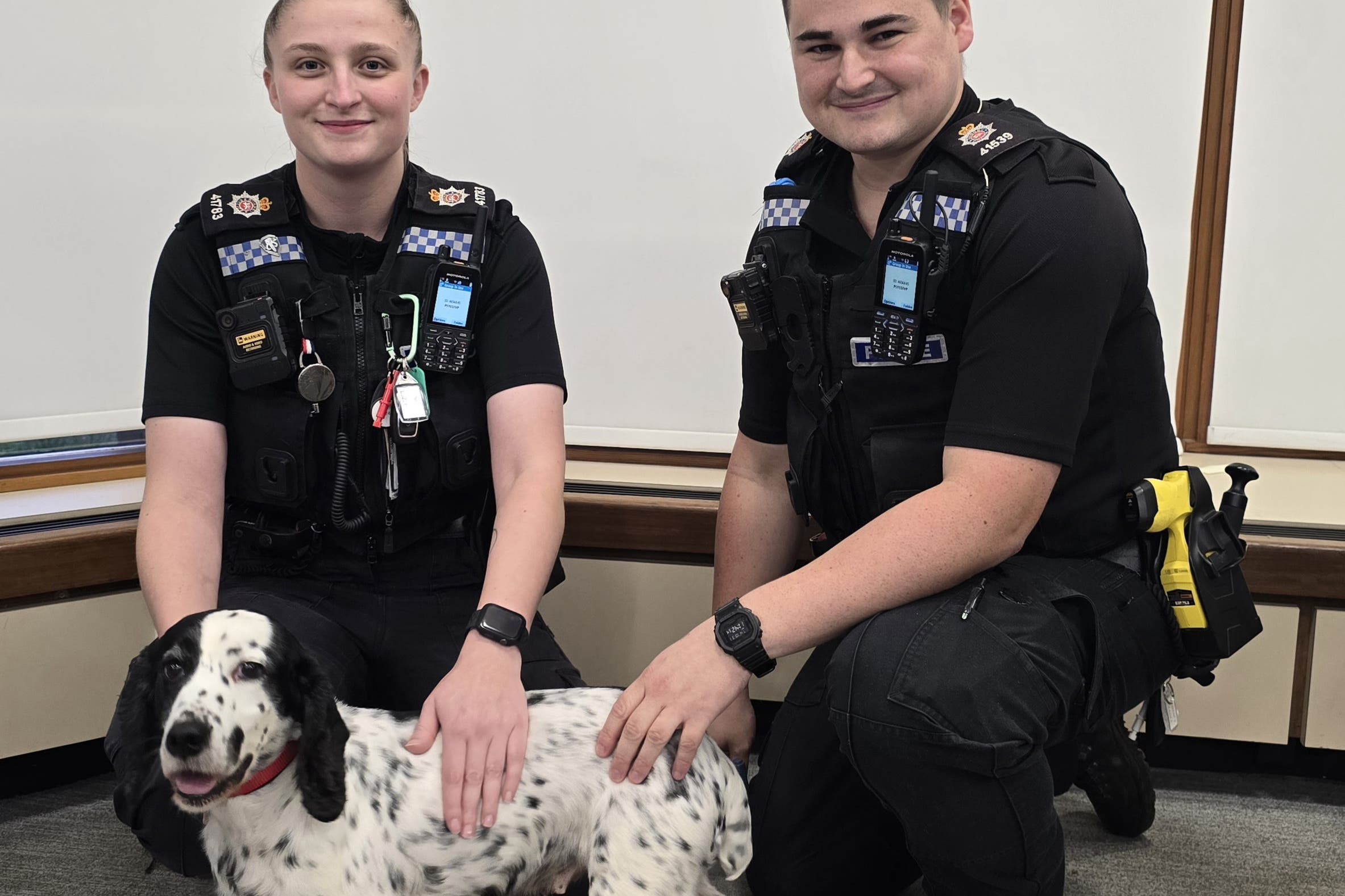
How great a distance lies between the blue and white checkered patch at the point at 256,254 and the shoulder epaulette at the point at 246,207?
0.03 m

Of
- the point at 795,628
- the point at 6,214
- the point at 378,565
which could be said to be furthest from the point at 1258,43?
the point at 6,214

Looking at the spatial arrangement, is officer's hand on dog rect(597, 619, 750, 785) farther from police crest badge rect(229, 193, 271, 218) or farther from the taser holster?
police crest badge rect(229, 193, 271, 218)

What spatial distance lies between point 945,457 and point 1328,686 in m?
1.24

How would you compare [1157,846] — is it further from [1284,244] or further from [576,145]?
[576,145]

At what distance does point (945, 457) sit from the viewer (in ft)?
4.90

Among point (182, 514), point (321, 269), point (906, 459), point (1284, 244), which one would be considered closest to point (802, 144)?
point (906, 459)

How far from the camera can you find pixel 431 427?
181 centimetres

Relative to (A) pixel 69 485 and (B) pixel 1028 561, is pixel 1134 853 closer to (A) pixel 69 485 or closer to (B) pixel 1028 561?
(B) pixel 1028 561

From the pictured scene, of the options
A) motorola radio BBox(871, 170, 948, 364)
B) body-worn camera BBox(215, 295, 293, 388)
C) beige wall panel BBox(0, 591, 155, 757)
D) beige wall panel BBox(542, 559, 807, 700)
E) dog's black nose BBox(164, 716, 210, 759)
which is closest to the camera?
dog's black nose BBox(164, 716, 210, 759)

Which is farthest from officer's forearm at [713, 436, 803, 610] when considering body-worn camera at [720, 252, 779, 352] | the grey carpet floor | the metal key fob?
the metal key fob

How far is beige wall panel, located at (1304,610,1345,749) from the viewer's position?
219cm

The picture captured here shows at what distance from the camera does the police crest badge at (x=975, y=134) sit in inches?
61.5

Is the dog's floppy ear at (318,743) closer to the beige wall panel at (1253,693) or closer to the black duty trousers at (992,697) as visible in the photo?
the black duty trousers at (992,697)

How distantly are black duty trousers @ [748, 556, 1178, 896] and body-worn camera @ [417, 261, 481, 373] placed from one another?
2.46ft
